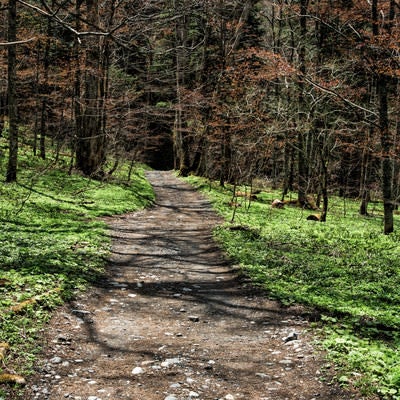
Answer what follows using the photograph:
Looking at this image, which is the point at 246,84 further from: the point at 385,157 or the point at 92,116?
the point at 385,157

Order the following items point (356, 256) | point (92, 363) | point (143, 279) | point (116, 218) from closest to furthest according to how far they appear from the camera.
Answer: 1. point (92, 363)
2. point (143, 279)
3. point (356, 256)
4. point (116, 218)

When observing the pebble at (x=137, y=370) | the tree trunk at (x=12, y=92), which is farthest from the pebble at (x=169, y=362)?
the tree trunk at (x=12, y=92)

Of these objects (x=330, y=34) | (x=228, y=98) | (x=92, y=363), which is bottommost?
(x=92, y=363)

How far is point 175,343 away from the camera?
5.74 meters

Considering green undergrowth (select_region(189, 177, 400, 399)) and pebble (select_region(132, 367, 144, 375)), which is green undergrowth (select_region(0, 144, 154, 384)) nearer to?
pebble (select_region(132, 367, 144, 375))

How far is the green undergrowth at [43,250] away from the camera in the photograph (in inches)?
218

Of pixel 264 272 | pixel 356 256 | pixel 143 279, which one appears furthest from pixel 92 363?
pixel 356 256

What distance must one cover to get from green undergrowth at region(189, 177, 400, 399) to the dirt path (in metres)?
0.41

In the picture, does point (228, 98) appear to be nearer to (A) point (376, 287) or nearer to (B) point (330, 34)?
(B) point (330, 34)

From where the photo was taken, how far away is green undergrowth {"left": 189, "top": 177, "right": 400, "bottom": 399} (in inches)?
192

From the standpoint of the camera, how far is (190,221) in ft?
51.4

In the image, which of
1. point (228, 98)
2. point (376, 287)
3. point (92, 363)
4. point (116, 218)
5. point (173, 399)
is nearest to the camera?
point (173, 399)

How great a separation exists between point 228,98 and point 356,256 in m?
19.6

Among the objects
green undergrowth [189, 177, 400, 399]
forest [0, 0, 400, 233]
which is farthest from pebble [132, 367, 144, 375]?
forest [0, 0, 400, 233]
